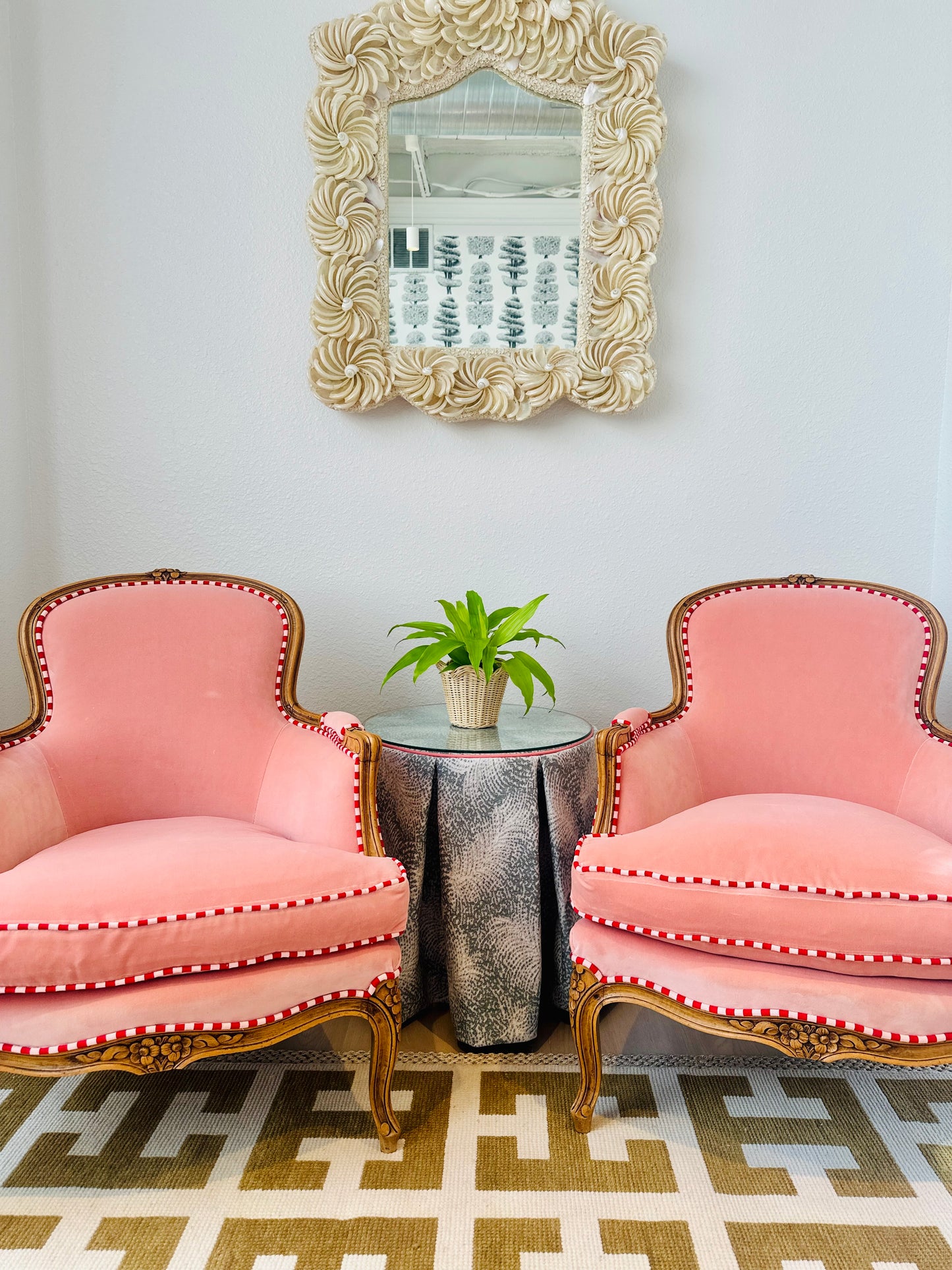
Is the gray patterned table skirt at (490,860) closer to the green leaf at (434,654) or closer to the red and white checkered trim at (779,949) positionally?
the green leaf at (434,654)

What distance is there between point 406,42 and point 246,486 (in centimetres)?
107

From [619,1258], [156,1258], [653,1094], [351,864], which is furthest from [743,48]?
[156,1258]

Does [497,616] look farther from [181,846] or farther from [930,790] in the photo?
[930,790]

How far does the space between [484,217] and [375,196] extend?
26 cm

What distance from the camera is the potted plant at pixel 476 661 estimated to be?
72.7 inches

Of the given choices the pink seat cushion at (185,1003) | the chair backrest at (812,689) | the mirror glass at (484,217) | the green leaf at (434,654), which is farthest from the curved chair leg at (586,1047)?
the mirror glass at (484,217)

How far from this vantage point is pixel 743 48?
2.12 metres

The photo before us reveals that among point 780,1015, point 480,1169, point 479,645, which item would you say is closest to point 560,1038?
point 480,1169

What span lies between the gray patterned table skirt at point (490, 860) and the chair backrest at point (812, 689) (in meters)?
0.33

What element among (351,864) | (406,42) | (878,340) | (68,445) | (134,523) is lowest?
(351,864)

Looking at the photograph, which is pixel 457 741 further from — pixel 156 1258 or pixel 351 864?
pixel 156 1258

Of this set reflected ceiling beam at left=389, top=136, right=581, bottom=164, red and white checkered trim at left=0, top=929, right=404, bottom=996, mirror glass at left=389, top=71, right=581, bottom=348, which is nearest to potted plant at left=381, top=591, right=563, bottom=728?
red and white checkered trim at left=0, top=929, right=404, bottom=996

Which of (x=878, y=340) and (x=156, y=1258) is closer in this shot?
(x=156, y=1258)

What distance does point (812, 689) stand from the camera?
1841 millimetres
